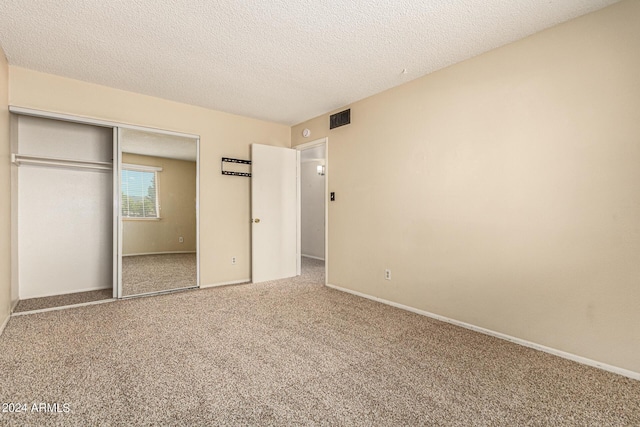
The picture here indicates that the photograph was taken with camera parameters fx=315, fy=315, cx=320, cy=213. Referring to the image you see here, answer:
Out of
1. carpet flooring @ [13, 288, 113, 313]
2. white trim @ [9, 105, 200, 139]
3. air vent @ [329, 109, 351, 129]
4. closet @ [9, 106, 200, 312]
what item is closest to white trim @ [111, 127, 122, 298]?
closet @ [9, 106, 200, 312]

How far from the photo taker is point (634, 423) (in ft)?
5.27

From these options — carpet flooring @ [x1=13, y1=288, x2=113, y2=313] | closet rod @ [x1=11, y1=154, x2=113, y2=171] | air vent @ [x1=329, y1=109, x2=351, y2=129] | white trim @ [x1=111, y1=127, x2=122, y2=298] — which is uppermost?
air vent @ [x1=329, y1=109, x2=351, y2=129]

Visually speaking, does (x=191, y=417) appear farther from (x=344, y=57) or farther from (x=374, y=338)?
(x=344, y=57)

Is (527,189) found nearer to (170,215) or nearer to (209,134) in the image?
(209,134)

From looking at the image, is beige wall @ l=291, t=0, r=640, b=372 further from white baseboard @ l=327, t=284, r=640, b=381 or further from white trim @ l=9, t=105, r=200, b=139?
white trim @ l=9, t=105, r=200, b=139

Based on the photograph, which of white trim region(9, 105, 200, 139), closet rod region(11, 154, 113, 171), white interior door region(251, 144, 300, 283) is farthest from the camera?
white interior door region(251, 144, 300, 283)

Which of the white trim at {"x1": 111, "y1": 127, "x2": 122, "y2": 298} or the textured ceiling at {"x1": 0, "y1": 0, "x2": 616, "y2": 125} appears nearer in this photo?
the textured ceiling at {"x1": 0, "y1": 0, "x2": 616, "y2": 125}

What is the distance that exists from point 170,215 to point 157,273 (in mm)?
768

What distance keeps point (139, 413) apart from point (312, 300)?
7.44ft

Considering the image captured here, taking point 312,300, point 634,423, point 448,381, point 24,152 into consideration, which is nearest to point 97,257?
point 24,152

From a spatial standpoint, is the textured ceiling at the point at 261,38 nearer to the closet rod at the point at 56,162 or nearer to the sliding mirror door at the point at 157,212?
the sliding mirror door at the point at 157,212

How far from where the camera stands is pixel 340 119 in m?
4.18

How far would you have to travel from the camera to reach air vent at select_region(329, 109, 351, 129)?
4090mm

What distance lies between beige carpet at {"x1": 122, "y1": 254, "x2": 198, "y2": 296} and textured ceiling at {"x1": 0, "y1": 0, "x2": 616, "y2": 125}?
2.10 m
